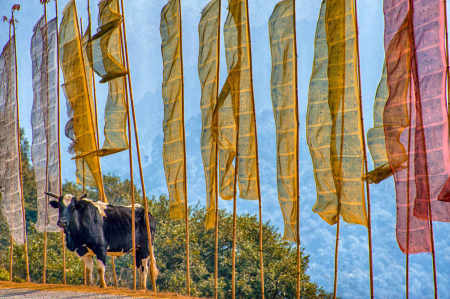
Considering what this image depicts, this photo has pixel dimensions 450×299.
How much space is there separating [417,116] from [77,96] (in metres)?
7.82

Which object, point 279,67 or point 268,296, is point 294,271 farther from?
point 279,67

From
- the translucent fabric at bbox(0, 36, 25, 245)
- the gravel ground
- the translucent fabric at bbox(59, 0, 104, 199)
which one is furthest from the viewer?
the translucent fabric at bbox(0, 36, 25, 245)

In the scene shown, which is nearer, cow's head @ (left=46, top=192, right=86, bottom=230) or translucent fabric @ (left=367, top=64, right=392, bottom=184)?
translucent fabric @ (left=367, top=64, right=392, bottom=184)

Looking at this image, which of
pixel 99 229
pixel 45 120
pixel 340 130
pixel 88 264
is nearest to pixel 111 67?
pixel 99 229

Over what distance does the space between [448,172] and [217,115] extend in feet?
14.7

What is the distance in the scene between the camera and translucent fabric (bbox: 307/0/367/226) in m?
9.19

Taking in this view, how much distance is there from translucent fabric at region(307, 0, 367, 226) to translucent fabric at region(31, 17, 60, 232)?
7.04m

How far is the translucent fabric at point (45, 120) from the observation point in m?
13.6

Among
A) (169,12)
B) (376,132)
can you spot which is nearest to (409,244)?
(376,132)

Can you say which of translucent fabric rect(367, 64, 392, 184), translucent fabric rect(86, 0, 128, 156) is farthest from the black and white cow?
translucent fabric rect(367, 64, 392, 184)

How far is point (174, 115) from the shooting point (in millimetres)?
11305

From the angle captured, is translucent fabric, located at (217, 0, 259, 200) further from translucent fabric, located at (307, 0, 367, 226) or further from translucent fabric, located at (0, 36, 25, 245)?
translucent fabric, located at (0, 36, 25, 245)

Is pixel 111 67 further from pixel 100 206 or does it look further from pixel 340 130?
pixel 340 130

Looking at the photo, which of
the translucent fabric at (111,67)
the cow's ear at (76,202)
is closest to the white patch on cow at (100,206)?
the cow's ear at (76,202)
